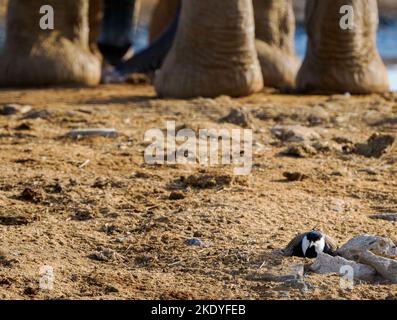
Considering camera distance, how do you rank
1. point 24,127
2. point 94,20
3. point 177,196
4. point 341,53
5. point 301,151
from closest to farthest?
point 177,196 < point 301,151 < point 24,127 < point 341,53 < point 94,20

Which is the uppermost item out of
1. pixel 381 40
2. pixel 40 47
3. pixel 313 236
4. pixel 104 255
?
pixel 40 47

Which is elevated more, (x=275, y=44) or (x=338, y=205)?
(x=275, y=44)

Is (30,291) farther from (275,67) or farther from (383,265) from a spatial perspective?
(275,67)

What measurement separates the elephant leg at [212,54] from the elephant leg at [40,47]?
1060mm

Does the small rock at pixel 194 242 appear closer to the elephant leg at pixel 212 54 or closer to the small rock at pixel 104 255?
the small rock at pixel 104 255

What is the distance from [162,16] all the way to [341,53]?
3.08 metres

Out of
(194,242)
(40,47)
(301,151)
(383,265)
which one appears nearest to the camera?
(383,265)

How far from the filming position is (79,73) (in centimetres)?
896

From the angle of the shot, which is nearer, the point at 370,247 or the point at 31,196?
the point at 370,247

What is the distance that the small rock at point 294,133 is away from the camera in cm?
656

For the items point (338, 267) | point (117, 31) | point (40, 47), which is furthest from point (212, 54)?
point (338, 267)

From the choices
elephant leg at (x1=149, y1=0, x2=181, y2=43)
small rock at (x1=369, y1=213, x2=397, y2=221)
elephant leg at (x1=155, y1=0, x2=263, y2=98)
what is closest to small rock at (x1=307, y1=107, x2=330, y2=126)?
elephant leg at (x1=155, y1=0, x2=263, y2=98)

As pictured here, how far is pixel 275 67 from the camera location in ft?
29.9

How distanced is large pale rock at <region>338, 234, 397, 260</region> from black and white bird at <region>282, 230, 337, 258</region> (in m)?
0.06
